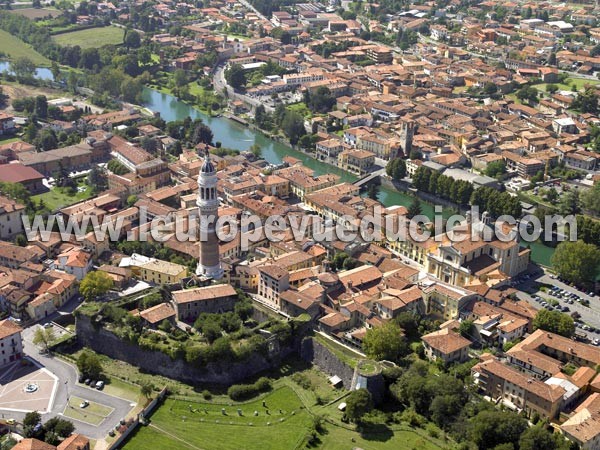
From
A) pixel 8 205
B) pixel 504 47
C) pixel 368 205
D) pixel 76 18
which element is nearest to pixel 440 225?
pixel 368 205

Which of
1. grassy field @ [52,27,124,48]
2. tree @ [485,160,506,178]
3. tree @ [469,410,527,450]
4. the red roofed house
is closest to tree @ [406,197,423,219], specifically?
tree @ [485,160,506,178]

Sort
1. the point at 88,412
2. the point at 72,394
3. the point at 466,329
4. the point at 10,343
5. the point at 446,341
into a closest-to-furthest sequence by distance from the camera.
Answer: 1. the point at 88,412
2. the point at 72,394
3. the point at 10,343
4. the point at 446,341
5. the point at 466,329

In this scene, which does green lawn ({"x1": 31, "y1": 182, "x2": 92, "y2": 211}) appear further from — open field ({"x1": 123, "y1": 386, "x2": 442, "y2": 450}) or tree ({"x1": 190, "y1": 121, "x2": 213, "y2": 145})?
open field ({"x1": 123, "y1": 386, "x2": 442, "y2": 450})

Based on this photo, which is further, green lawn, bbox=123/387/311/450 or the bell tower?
the bell tower

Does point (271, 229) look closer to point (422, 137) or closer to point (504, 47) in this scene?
point (422, 137)

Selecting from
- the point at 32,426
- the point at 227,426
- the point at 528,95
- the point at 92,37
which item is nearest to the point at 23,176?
the point at 32,426

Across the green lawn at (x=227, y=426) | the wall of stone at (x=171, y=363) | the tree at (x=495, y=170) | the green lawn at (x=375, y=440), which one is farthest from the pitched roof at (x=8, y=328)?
the tree at (x=495, y=170)

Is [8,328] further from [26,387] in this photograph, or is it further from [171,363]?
[171,363]
